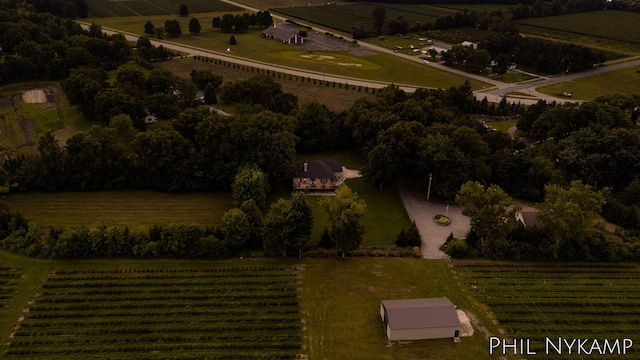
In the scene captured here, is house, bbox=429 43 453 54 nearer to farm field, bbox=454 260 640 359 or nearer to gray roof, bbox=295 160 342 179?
gray roof, bbox=295 160 342 179

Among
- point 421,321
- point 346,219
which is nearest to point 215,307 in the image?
point 346,219

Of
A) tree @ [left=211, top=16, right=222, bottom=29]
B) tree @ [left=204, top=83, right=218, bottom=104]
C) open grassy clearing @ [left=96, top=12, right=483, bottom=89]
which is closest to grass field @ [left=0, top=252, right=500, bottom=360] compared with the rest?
tree @ [left=204, top=83, right=218, bottom=104]

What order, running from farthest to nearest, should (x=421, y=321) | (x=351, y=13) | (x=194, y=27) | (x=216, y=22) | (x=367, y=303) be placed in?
(x=351, y=13) → (x=216, y=22) → (x=194, y=27) → (x=367, y=303) → (x=421, y=321)

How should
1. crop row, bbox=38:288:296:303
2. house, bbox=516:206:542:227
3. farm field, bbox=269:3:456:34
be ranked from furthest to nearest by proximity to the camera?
farm field, bbox=269:3:456:34
house, bbox=516:206:542:227
crop row, bbox=38:288:296:303

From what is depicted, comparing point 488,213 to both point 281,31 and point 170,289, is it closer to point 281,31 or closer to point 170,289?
point 170,289

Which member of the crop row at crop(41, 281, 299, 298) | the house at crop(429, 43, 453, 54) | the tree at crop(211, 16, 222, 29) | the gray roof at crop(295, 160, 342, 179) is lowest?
the crop row at crop(41, 281, 299, 298)

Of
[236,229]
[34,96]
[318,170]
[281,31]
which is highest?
[281,31]

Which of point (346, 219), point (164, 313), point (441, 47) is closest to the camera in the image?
point (164, 313)

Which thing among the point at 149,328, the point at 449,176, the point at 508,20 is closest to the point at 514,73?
the point at 508,20
